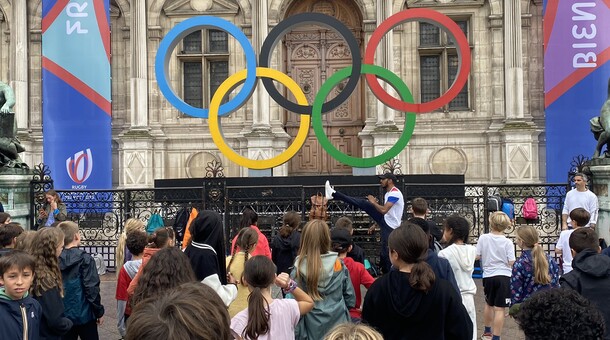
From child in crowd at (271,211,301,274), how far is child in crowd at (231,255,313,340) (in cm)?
350

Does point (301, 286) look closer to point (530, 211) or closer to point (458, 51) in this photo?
point (530, 211)

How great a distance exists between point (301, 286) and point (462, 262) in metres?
2.10

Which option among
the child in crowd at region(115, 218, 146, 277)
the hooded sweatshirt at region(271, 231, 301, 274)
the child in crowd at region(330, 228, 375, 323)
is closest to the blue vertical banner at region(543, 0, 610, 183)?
the hooded sweatshirt at region(271, 231, 301, 274)

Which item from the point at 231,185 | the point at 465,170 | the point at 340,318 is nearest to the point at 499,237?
the point at 340,318

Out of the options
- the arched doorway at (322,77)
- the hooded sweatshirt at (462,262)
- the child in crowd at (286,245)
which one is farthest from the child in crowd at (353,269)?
the arched doorway at (322,77)

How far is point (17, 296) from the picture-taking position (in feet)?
16.0

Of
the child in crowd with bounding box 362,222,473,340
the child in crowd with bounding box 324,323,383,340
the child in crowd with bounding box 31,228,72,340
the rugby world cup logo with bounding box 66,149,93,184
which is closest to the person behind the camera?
the child in crowd with bounding box 324,323,383,340

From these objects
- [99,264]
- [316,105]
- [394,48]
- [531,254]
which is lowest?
[99,264]

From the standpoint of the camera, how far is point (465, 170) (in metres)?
24.2

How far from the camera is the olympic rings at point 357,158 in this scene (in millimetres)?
16469

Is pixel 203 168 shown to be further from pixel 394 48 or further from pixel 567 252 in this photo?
pixel 567 252

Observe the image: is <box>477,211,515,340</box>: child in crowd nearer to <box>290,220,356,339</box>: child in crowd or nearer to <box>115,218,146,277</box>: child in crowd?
<box>290,220,356,339</box>: child in crowd

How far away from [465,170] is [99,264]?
559 inches

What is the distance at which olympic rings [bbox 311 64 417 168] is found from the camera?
1647 centimetres
